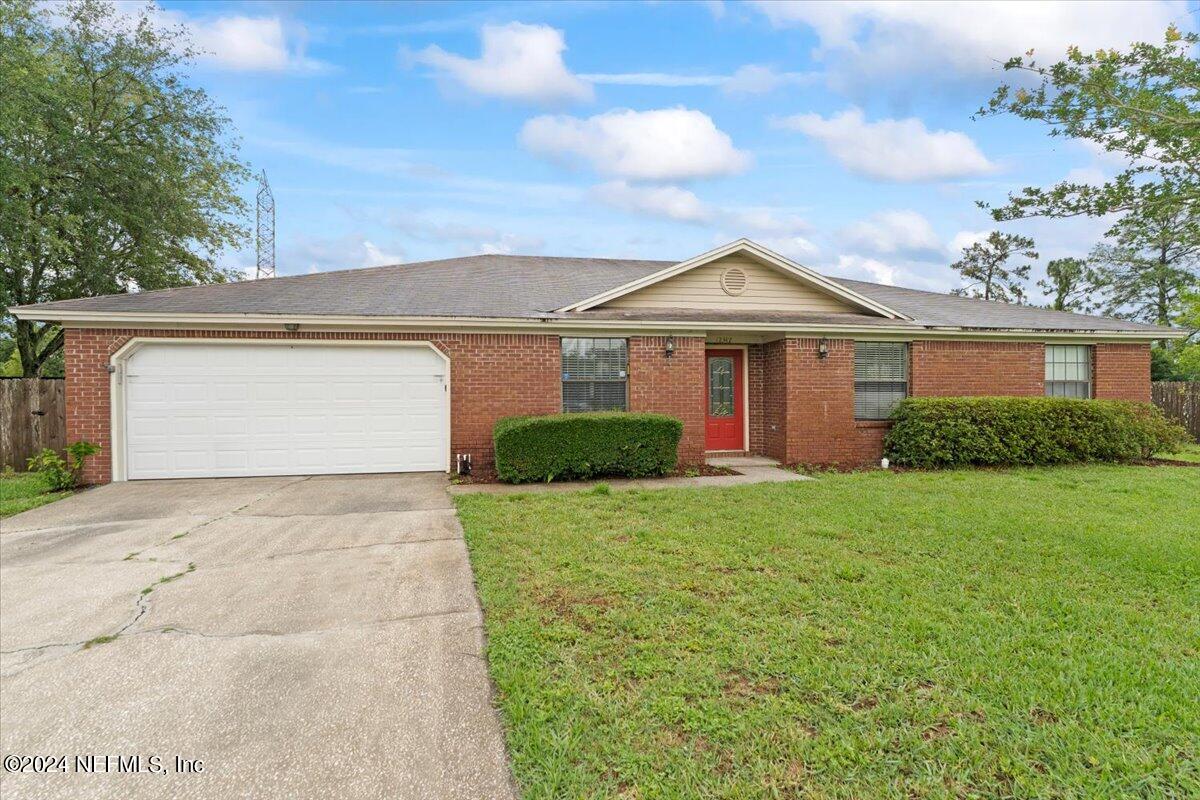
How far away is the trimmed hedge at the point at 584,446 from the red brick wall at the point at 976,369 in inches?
215

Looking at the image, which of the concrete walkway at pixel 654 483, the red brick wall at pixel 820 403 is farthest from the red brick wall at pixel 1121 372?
the concrete walkway at pixel 654 483

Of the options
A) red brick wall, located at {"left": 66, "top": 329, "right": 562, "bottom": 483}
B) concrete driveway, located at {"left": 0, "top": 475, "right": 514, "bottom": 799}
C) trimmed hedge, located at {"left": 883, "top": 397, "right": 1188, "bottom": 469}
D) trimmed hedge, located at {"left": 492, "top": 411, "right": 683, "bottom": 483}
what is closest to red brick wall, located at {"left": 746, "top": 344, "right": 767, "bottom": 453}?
trimmed hedge, located at {"left": 883, "top": 397, "right": 1188, "bottom": 469}

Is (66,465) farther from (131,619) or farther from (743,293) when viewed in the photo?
(743,293)

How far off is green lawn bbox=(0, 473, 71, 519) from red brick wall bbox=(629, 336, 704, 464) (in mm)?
8303

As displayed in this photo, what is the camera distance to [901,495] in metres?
7.05

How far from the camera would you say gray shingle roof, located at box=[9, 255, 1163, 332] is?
8648mm

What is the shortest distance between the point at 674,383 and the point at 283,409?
21.6 ft

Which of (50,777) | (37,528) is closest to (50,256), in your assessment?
(37,528)

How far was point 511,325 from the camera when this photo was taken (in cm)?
897

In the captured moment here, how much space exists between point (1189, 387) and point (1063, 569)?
15543mm

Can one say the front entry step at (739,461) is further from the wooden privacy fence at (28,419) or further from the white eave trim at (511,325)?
the wooden privacy fence at (28,419)

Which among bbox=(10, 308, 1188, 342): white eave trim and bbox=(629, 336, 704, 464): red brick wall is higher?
bbox=(10, 308, 1188, 342): white eave trim

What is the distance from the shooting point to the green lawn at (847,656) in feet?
6.91

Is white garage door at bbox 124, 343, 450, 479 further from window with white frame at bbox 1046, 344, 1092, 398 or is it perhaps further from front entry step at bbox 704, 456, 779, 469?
window with white frame at bbox 1046, 344, 1092, 398
